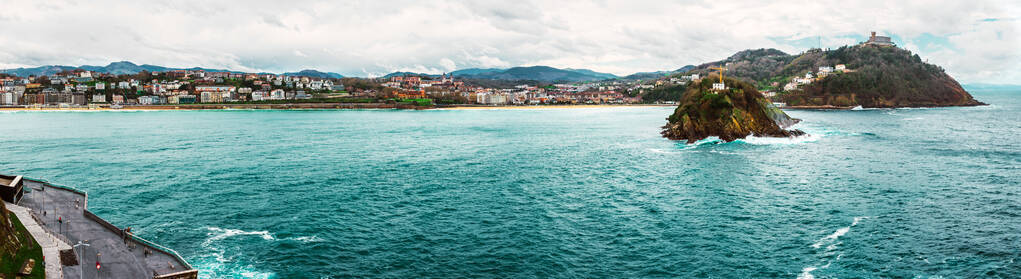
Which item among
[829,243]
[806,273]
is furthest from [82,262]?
[829,243]

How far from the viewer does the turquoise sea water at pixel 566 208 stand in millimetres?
22375

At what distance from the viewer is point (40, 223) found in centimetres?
2344

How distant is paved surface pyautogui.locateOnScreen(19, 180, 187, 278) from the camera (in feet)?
63.2

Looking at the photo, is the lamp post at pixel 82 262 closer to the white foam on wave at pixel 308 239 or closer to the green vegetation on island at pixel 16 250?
the green vegetation on island at pixel 16 250

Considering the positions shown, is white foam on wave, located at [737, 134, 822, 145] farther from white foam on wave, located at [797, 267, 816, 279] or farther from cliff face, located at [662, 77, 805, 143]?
white foam on wave, located at [797, 267, 816, 279]

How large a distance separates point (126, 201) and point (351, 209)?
15594mm

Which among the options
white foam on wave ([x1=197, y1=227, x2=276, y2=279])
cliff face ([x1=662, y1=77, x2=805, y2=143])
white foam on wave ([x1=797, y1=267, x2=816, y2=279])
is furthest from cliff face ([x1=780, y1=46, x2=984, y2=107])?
white foam on wave ([x1=197, y1=227, x2=276, y2=279])

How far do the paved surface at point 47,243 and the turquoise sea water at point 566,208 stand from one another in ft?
14.5

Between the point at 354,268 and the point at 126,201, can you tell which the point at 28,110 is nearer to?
the point at 126,201

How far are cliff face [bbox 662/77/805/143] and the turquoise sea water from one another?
6.99 meters

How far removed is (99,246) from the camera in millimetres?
21859

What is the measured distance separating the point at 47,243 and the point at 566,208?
25.1 metres

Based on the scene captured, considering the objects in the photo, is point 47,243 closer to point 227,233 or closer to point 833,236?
→ point 227,233

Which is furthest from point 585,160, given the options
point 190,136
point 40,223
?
point 190,136
